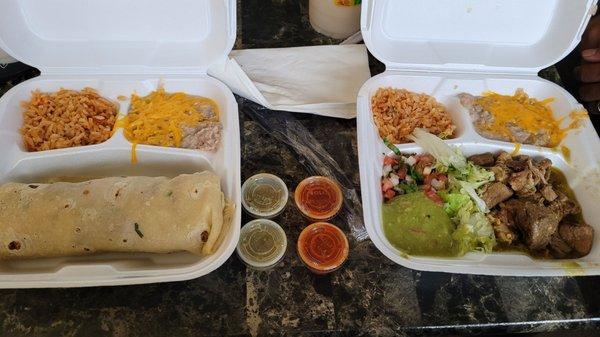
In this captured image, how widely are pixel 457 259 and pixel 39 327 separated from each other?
1.28m

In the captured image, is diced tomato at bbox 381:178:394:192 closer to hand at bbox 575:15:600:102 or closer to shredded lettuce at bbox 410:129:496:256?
shredded lettuce at bbox 410:129:496:256

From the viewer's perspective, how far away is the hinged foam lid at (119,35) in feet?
5.40

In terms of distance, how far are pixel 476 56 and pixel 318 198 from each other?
87 cm

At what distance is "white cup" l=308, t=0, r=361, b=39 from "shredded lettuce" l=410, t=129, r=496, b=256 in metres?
0.67

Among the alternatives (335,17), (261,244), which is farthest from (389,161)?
(335,17)

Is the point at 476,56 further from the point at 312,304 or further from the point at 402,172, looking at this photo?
the point at 312,304

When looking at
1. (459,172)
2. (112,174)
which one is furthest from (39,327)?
(459,172)

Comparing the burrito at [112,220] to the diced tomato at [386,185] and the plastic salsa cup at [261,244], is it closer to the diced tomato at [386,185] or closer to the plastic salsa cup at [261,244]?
the plastic salsa cup at [261,244]

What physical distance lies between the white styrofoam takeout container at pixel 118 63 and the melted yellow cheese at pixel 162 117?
0.03 metres

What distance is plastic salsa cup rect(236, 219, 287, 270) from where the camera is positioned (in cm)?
151

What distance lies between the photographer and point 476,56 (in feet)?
6.08

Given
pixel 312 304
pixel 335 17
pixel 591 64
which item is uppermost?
pixel 335 17

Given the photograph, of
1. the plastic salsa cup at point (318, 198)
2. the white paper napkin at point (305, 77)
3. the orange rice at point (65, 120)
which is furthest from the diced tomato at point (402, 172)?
the orange rice at point (65, 120)

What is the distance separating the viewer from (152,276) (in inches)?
50.7
